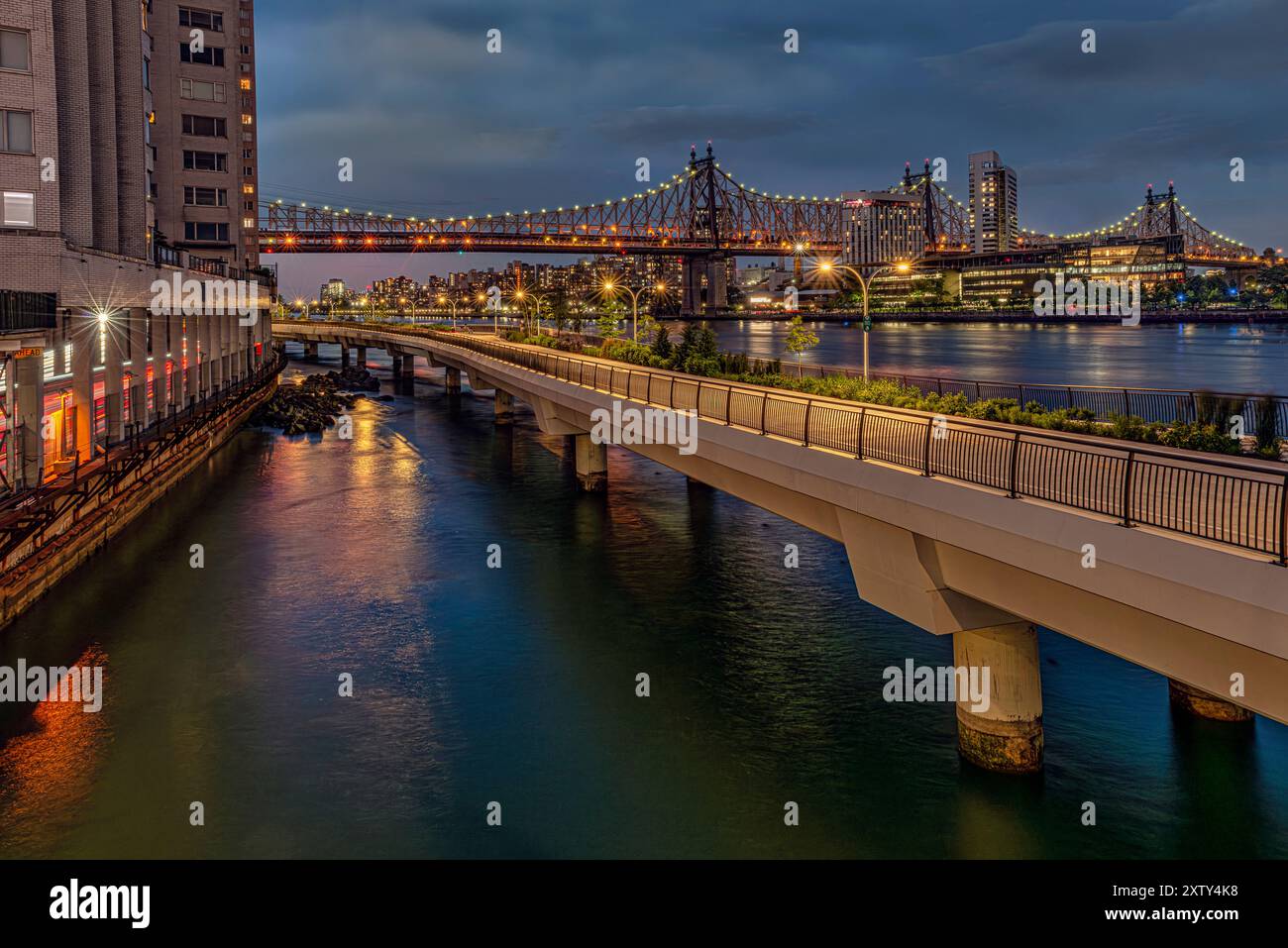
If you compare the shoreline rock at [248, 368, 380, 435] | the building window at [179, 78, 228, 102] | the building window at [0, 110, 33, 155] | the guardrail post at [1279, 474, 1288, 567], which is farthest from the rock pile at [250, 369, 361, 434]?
the guardrail post at [1279, 474, 1288, 567]

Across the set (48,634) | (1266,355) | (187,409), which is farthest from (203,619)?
(1266,355)

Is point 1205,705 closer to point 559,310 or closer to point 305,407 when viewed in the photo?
point 305,407

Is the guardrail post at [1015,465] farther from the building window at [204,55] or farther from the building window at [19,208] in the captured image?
the building window at [204,55]

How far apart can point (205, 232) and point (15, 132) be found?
52.7 metres

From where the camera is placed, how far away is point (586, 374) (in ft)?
131

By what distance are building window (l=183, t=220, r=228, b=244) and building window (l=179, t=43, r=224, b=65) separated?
12432 millimetres

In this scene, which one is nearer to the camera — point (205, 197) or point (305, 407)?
point (305, 407)

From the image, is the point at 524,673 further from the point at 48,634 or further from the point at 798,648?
the point at 48,634

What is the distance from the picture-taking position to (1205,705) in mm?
20734

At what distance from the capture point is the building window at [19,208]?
32.7 metres

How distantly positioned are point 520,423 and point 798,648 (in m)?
54.6

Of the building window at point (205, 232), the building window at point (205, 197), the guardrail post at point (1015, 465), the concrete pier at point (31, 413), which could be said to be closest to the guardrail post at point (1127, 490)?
the guardrail post at point (1015, 465)

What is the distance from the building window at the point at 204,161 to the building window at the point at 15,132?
5144 centimetres

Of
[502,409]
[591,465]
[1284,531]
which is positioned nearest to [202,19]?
[502,409]
